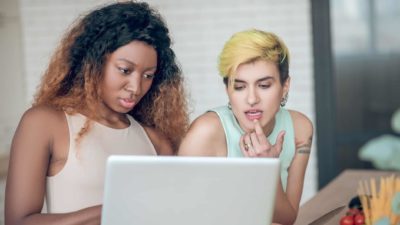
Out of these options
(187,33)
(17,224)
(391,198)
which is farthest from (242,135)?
(187,33)

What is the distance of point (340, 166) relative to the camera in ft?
15.8

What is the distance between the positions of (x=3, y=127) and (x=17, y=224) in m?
2.81

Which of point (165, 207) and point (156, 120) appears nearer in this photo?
point (165, 207)

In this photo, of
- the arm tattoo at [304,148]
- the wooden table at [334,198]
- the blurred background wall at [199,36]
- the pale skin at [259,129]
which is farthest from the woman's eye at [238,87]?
the blurred background wall at [199,36]

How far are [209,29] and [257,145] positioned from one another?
2.16 meters

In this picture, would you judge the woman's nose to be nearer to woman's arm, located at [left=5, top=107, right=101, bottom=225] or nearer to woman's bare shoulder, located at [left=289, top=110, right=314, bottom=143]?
woman's bare shoulder, located at [left=289, top=110, right=314, bottom=143]

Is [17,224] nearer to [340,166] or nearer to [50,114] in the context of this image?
[50,114]

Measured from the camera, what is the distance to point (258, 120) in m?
2.02

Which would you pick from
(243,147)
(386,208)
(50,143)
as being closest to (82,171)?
(50,143)

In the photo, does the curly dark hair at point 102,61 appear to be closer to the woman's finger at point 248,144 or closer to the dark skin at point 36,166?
the dark skin at point 36,166

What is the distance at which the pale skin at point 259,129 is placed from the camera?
6.48 feet

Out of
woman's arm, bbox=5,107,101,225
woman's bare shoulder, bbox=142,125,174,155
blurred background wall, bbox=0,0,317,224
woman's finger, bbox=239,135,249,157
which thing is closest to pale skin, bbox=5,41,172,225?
woman's arm, bbox=5,107,101,225

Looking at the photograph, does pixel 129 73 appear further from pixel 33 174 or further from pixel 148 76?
pixel 33 174

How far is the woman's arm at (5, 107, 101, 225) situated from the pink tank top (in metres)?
0.04
